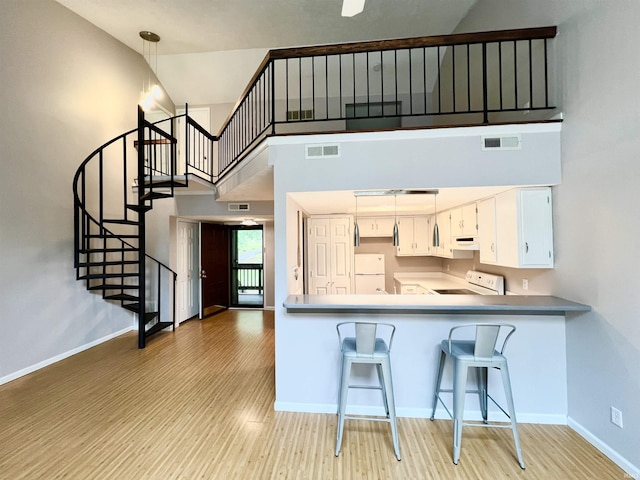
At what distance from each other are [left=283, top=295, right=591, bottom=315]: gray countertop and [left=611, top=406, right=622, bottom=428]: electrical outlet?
0.69m

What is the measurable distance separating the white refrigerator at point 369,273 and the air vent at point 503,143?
10.7ft

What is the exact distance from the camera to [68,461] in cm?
214

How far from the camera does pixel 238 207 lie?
562 cm

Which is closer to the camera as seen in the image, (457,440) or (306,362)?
(457,440)

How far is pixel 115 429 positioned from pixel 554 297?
13.1 ft

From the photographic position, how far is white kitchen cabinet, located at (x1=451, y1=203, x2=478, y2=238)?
12.0 feet

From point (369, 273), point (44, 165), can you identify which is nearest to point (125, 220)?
point (44, 165)

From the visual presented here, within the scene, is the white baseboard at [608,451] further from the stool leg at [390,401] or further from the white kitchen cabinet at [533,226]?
the stool leg at [390,401]

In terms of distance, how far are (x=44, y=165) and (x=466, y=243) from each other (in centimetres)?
563

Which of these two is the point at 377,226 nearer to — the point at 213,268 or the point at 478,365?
the point at 478,365

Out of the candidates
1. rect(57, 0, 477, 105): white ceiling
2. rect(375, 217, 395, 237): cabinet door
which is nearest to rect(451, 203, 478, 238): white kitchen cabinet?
rect(375, 217, 395, 237): cabinet door

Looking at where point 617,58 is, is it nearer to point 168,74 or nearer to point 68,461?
point 68,461

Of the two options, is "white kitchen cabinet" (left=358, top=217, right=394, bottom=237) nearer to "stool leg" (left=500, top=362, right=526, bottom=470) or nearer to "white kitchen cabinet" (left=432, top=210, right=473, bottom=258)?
"white kitchen cabinet" (left=432, top=210, right=473, bottom=258)

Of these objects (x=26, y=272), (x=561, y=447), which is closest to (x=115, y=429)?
(x=26, y=272)
